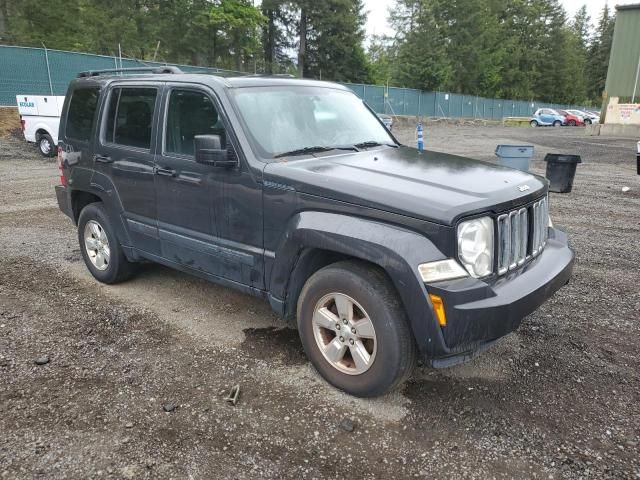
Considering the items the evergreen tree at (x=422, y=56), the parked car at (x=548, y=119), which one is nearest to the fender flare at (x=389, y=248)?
the parked car at (x=548, y=119)

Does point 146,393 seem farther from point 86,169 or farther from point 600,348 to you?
point 600,348

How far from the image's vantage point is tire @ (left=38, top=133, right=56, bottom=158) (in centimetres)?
1548

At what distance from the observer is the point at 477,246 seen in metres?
A: 2.75

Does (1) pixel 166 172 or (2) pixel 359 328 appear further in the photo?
(1) pixel 166 172

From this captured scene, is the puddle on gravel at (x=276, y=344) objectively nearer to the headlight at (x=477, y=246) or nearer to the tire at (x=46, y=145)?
the headlight at (x=477, y=246)

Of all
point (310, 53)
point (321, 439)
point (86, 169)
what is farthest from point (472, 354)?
point (310, 53)

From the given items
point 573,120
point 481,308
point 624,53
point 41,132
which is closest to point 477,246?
point 481,308

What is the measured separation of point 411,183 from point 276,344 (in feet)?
5.43

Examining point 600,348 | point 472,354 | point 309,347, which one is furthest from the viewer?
point 600,348

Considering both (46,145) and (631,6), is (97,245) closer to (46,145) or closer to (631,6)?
(46,145)

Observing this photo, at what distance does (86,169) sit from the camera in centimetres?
483

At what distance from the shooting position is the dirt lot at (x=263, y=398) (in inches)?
100

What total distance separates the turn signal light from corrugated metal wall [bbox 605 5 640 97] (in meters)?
28.7

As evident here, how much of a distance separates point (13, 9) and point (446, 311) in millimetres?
37664
